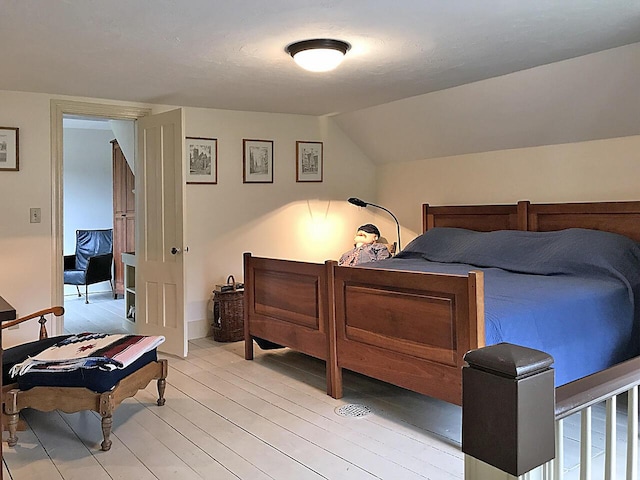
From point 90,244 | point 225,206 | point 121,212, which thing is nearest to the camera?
point 225,206

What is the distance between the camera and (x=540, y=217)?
4402 mm

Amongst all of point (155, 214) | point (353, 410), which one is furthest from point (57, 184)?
point (353, 410)

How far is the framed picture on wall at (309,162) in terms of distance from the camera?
18.2ft

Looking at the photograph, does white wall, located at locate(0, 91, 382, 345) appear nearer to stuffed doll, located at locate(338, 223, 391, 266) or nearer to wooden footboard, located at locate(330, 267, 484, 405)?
stuffed doll, located at locate(338, 223, 391, 266)

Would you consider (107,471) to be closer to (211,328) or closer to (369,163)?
(211,328)

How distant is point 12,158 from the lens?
4242 mm

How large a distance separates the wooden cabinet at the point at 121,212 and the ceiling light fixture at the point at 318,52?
15.7 ft

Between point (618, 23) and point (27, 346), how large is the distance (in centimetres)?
366

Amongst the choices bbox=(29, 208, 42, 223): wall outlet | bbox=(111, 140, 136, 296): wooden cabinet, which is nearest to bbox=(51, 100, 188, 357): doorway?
bbox=(29, 208, 42, 223): wall outlet

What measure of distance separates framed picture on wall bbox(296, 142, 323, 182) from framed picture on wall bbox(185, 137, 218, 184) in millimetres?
894

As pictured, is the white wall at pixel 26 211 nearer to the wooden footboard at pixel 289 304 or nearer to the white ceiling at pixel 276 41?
the white ceiling at pixel 276 41

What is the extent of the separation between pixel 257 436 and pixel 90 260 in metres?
4.88

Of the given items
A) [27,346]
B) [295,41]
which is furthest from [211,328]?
[295,41]

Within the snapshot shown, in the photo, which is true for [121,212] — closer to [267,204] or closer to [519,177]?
[267,204]
